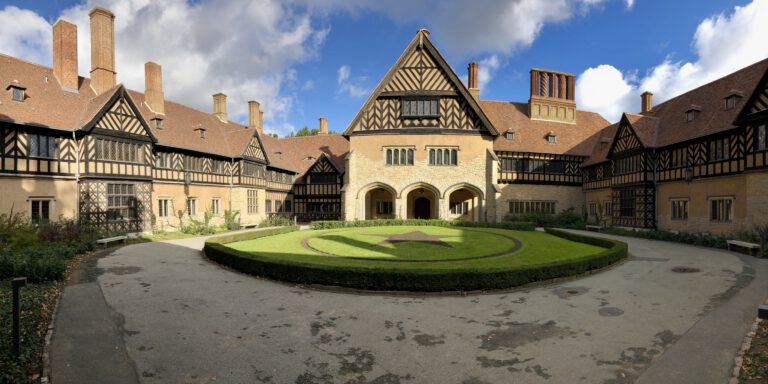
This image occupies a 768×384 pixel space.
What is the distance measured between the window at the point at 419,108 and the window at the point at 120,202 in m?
20.4

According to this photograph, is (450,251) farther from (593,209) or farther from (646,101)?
(646,101)

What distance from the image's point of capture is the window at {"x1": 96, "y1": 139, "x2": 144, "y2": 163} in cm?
2202

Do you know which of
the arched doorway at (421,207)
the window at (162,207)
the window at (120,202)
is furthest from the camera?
the arched doorway at (421,207)

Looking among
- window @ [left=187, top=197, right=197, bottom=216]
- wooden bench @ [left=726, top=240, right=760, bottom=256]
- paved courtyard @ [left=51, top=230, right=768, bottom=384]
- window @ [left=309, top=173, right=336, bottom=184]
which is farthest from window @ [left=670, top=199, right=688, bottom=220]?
window @ [left=187, top=197, right=197, bottom=216]

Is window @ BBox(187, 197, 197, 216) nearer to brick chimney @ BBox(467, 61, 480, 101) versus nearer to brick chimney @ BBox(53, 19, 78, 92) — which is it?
brick chimney @ BBox(53, 19, 78, 92)

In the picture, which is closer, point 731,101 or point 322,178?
point 731,101

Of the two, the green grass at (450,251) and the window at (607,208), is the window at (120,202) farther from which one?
the window at (607,208)

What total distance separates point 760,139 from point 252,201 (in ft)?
114

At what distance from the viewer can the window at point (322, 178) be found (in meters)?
39.3

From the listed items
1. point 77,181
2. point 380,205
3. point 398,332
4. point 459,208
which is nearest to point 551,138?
point 459,208

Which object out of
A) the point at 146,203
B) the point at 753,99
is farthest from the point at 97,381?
the point at 753,99

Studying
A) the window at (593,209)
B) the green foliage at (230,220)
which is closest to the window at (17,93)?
the green foliage at (230,220)

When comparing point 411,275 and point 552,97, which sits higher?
point 552,97

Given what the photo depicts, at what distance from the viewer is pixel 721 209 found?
69.5 ft
